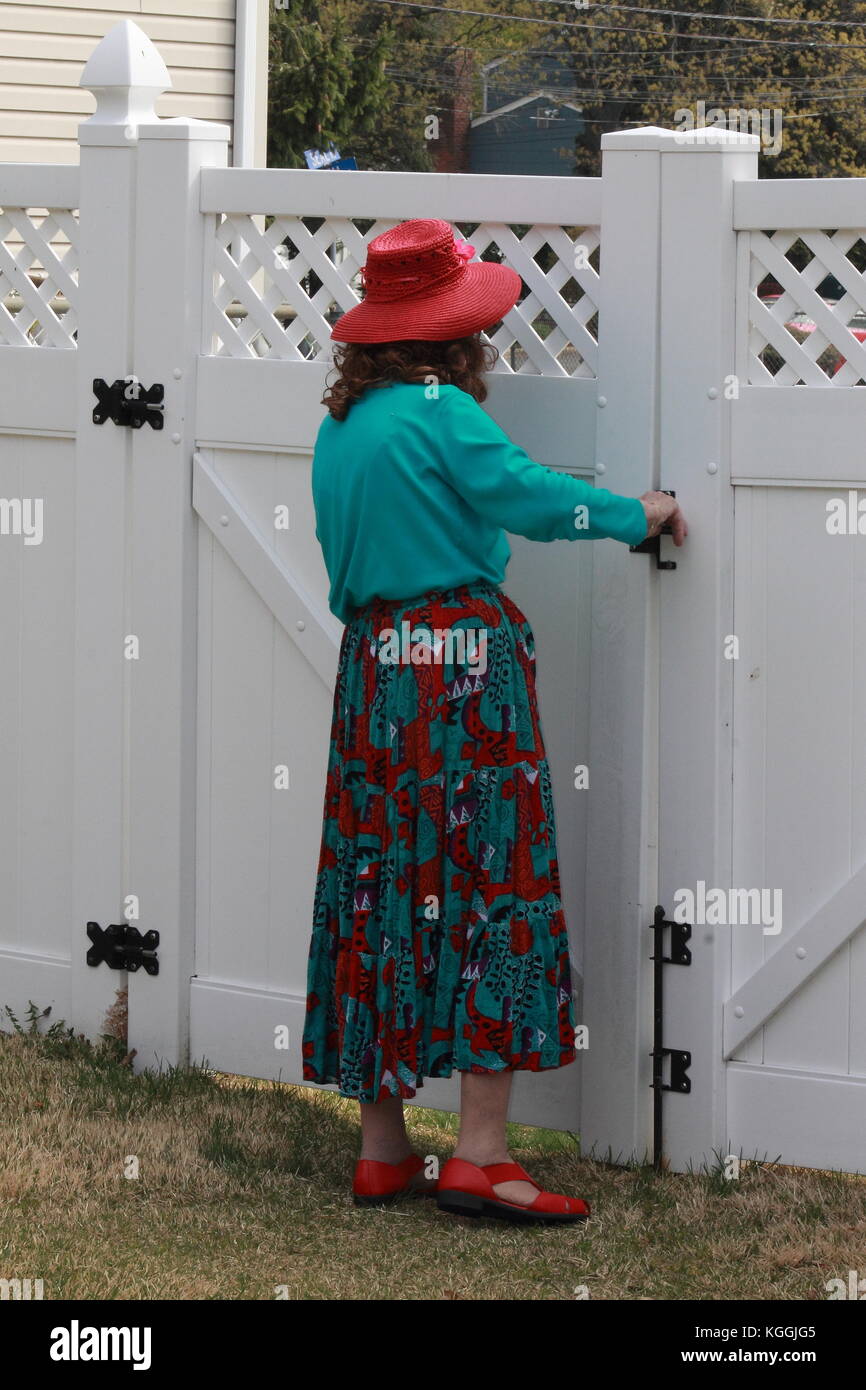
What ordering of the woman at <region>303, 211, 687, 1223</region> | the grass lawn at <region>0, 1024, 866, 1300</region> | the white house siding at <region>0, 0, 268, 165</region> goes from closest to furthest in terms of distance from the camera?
1. the grass lawn at <region>0, 1024, 866, 1300</region>
2. the woman at <region>303, 211, 687, 1223</region>
3. the white house siding at <region>0, 0, 268, 165</region>

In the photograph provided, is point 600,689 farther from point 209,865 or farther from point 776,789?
point 209,865

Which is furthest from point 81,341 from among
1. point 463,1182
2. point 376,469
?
point 463,1182

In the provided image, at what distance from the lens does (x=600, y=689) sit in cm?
362

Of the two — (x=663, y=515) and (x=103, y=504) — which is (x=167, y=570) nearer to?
(x=103, y=504)

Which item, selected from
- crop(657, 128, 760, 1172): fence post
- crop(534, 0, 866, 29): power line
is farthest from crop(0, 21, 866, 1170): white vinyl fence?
crop(534, 0, 866, 29): power line

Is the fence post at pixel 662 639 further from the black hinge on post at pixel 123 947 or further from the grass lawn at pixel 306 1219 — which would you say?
the black hinge on post at pixel 123 947

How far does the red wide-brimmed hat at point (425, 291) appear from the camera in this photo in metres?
3.26

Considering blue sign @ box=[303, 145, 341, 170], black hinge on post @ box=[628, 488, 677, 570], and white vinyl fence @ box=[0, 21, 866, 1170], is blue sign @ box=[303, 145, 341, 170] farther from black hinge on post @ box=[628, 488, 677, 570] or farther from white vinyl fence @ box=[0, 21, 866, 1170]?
black hinge on post @ box=[628, 488, 677, 570]

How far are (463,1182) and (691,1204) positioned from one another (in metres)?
0.48

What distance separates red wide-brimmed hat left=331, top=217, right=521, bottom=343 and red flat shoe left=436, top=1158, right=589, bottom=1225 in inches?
64.0

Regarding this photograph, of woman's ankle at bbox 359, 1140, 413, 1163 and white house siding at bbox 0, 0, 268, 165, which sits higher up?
white house siding at bbox 0, 0, 268, 165

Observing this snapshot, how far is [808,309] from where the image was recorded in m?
3.39

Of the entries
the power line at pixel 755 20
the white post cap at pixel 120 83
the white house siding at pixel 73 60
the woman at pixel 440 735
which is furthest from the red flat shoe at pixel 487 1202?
the power line at pixel 755 20

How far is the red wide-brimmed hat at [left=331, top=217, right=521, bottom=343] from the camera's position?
128 inches
